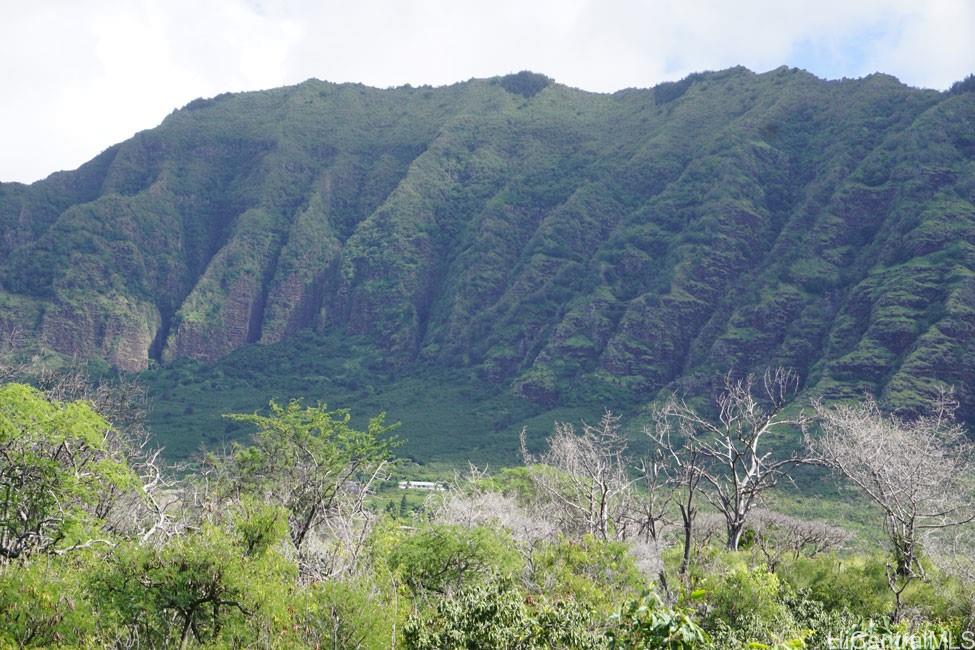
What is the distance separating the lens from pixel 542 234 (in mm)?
137750

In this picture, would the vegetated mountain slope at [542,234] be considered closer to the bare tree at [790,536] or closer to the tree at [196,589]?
the bare tree at [790,536]

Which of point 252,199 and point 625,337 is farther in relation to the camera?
point 252,199

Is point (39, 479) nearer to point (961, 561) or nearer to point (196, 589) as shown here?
point (196, 589)

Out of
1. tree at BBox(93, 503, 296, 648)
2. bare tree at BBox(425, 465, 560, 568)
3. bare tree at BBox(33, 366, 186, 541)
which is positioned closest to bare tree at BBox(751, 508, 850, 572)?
bare tree at BBox(425, 465, 560, 568)

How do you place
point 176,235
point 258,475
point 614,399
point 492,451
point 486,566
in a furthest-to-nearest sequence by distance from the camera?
point 176,235
point 614,399
point 492,451
point 258,475
point 486,566

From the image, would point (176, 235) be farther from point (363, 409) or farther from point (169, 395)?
point (363, 409)

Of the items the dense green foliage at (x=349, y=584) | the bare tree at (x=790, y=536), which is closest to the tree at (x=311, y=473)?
the dense green foliage at (x=349, y=584)

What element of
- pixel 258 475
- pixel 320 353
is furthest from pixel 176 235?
pixel 258 475

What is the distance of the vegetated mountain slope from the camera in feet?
319

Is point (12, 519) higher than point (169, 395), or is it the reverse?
point (12, 519)

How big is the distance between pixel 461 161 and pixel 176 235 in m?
55.0

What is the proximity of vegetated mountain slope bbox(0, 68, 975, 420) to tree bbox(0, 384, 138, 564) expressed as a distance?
2729 inches

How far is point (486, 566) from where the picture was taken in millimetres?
24312

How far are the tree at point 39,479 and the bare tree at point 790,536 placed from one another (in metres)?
21.4
